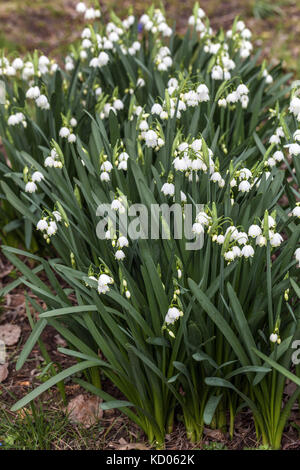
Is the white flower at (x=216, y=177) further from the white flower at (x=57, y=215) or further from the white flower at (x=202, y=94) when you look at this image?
the white flower at (x=57, y=215)

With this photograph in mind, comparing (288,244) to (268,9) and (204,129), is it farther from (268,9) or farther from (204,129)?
(268,9)

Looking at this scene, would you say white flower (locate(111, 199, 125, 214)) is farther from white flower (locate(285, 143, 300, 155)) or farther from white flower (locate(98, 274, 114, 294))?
white flower (locate(285, 143, 300, 155))

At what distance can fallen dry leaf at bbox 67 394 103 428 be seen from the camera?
2.44 metres

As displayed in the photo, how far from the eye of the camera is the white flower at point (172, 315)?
196 centimetres

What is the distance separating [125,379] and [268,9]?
4.68 m

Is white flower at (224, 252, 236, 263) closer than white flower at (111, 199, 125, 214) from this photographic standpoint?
Yes

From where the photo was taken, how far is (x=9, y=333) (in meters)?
2.88

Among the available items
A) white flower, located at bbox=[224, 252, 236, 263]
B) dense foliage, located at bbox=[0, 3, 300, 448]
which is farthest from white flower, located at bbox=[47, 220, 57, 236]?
white flower, located at bbox=[224, 252, 236, 263]

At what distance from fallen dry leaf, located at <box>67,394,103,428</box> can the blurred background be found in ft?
12.4

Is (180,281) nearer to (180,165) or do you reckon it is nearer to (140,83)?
(180,165)

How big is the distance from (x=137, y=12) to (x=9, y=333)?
412 centimetres

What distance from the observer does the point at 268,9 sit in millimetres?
5711

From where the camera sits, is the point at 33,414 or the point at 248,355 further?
the point at 33,414
